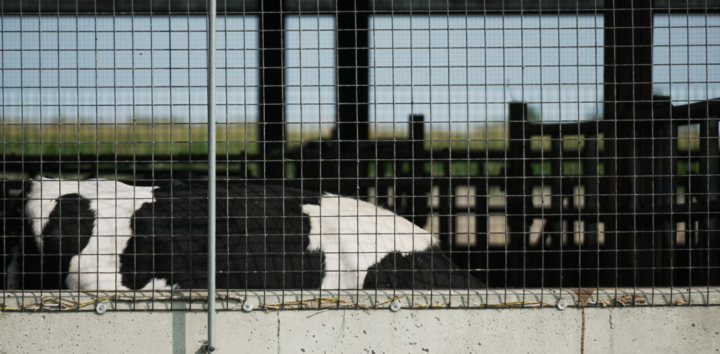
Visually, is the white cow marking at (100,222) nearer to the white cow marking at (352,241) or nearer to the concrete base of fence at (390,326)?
the concrete base of fence at (390,326)

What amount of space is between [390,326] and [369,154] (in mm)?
4606

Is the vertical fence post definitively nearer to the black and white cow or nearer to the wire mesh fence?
the wire mesh fence

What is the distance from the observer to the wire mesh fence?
3389 mm

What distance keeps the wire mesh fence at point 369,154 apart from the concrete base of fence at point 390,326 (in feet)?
0.14

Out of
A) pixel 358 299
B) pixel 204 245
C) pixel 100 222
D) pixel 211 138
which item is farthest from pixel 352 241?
pixel 100 222

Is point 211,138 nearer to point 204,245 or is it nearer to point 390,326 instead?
point 204,245

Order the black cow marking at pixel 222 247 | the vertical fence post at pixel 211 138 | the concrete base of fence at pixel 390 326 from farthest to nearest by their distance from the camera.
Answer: the black cow marking at pixel 222 247 → the concrete base of fence at pixel 390 326 → the vertical fence post at pixel 211 138

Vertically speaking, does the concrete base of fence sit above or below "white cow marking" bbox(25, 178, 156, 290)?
below

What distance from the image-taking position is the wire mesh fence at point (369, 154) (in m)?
3.39

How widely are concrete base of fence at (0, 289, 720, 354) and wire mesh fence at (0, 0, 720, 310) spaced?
0.04m

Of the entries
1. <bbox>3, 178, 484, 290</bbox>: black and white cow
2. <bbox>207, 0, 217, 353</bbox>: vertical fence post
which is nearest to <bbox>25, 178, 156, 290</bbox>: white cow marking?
<bbox>3, 178, 484, 290</bbox>: black and white cow

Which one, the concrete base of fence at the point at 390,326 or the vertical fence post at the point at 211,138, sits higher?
the vertical fence post at the point at 211,138

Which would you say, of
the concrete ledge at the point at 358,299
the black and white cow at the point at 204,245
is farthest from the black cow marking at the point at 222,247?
the concrete ledge at the point at 358,299

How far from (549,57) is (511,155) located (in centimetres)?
118
